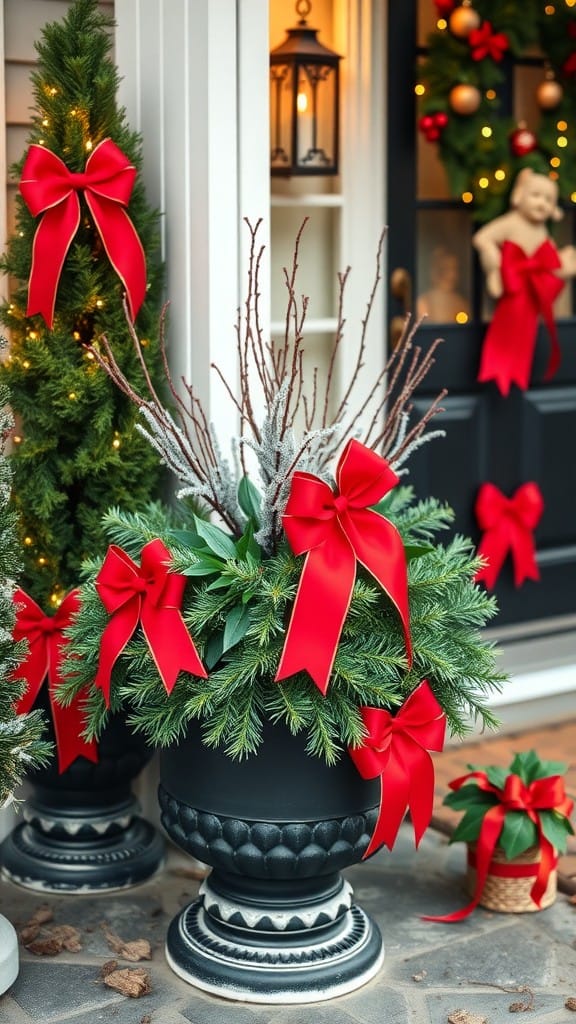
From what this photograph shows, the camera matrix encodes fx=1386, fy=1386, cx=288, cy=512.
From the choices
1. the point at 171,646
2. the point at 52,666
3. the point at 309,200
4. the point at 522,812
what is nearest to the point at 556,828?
the point at 522,812

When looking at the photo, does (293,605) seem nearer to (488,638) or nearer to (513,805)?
(513,805)

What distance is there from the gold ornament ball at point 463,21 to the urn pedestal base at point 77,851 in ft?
7.83

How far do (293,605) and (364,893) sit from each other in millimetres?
1000

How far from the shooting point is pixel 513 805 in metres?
3.13

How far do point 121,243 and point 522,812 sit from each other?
5.14 feet

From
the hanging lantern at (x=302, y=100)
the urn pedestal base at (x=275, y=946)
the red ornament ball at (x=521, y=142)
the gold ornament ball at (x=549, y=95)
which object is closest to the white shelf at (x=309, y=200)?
the hanging lantern at (x=302, y=100)

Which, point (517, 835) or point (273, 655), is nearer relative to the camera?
point (273, 655)

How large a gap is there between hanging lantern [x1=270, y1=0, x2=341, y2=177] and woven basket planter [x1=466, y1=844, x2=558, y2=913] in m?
1.96

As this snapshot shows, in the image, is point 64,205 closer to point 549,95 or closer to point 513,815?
point 513,815

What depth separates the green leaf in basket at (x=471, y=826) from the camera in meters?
3.18

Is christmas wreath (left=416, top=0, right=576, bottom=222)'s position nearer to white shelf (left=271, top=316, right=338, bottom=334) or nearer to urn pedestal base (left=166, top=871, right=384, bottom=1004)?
white shelf (left=271, top=316, right=338, bottom=334)

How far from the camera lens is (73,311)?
312 cm

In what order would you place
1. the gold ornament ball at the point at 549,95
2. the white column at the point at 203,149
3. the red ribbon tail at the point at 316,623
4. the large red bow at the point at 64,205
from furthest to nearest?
1. the gold ornament ball at the point at 549,95
2. the white column at the point at 203,149
3. the large red bow at the point at 64,205
4. the red ribbon tail at the point at 316,623

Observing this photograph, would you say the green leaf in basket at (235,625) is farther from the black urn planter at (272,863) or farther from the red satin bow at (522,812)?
the red satin bow at (522,812)
